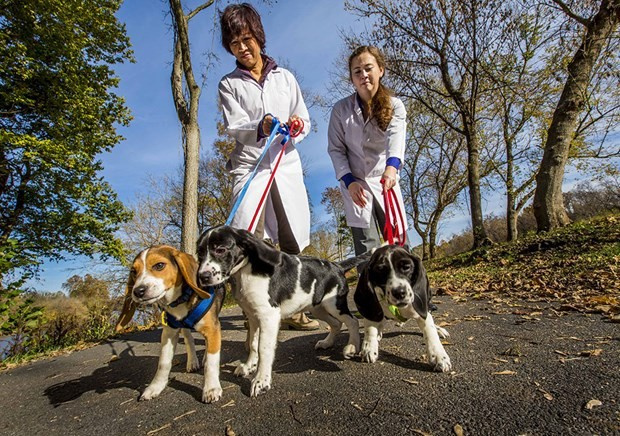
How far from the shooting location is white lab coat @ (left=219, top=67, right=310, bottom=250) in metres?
3.63

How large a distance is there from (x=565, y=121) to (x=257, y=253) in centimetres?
1115

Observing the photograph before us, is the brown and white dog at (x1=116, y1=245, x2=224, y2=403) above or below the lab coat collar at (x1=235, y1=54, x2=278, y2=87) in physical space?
below

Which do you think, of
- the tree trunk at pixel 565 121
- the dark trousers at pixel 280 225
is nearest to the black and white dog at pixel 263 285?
the dark trousers at pixel 280 225

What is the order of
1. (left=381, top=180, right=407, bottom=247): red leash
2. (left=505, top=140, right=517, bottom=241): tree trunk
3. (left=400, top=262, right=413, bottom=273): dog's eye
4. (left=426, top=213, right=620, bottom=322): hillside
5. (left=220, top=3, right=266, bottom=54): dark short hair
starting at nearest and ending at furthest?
(left=400, top=262, right=413, bottom=273): dog's eye → (left=381, top=180, right=407, bottom=247): red leash → (left=220, top=3, right=266, bottom=54): dark short hair → (left=426, top=213, right=620, bottom=322): hillside → (left=505, top=140, right=517, bottom=241): tree trunk

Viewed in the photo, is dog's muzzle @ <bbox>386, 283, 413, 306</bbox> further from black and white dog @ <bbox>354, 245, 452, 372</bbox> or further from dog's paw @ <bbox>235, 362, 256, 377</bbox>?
dog's paw @ <bbox>235, 362, 256, 377</bbox>

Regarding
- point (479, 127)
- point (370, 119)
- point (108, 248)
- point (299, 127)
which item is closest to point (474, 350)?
point (370, 119)

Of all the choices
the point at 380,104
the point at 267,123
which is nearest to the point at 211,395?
the point at 267,123

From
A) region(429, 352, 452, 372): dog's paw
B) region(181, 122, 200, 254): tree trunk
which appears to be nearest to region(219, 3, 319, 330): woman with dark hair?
region(429, 352, 452, 372): dog's paw

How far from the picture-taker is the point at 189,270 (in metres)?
2.57

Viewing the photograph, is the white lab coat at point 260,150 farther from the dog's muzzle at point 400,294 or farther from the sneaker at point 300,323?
the dog's muzzle at point 400,294

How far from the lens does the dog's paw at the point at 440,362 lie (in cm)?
247

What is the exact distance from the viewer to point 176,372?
318 cm

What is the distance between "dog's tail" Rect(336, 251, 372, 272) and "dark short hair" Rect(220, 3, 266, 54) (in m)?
2.74

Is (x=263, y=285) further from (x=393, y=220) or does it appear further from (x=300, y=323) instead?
(x=300, y=323)
